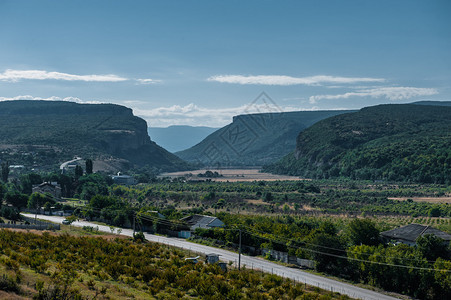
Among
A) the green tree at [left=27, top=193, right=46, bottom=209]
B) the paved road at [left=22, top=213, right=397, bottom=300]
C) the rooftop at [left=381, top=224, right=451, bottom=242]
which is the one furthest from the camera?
the green tree at [left=27, top=193, right=46, bottom=209]

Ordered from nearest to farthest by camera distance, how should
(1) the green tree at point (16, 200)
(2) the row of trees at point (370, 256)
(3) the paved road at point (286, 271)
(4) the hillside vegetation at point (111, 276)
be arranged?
(4) the hillside vegetation at point (111, 276)
(2) the row of trees at point (370, 256)
(3) the paved road at point (286, 271)
(1) the green tree at point (16, 200)

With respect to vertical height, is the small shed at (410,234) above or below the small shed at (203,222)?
above

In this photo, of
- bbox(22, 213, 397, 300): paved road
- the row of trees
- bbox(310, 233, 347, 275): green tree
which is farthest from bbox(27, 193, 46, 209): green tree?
bbox(310, 233, 347, 275): green tree

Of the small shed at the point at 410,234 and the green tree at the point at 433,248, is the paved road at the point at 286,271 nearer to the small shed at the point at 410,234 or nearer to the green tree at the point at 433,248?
the green tree at the point at 433,248

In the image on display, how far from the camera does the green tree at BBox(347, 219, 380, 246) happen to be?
150 feet

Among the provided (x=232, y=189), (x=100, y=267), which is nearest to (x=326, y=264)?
(x=100, y=267)

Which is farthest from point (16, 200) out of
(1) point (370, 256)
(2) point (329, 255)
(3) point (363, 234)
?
(1) point (370, 256)

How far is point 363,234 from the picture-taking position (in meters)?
45.7

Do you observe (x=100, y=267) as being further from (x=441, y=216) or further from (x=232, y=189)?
(x=232, y=189)

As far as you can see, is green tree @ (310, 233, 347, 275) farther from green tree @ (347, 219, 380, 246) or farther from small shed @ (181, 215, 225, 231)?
small shed @ (181, 215, 225, 231)

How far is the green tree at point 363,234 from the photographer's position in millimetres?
45656

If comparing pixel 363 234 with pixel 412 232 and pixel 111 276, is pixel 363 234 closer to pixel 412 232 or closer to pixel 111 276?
pixel 412 232

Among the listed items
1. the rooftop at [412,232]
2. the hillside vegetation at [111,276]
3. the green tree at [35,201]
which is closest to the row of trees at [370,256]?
→ the rooftop at [412,232]

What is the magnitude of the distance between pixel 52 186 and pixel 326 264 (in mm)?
72557
